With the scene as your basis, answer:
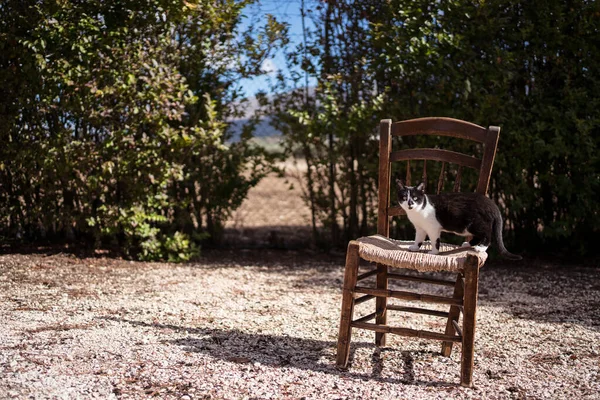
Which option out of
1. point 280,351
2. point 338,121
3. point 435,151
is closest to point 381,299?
point 280,351

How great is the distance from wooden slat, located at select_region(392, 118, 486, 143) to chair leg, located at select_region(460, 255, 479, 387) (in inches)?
27.2

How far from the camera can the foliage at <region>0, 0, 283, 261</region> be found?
17.9 feet

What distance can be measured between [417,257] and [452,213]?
311mm

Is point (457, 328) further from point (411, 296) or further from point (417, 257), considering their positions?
point (417, 257)

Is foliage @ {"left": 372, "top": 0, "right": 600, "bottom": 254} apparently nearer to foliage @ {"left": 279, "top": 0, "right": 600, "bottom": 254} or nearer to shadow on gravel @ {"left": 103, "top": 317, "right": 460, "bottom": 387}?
foliage @ {"left": 279, "top": 0, "right": 600, "bottom": 254}

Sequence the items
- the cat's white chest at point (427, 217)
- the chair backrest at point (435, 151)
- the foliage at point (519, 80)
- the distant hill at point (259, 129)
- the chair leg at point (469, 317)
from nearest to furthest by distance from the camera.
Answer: the chair leg at point (469, 317) < the cat's white chest at point (427, 217) < the chair backrest at point (435, 151) < the foliage at point (519, 80) < the distant hill at point (259, 129)

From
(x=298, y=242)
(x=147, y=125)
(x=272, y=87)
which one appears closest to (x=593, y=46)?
(x=272, y=87)

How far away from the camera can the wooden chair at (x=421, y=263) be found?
3.07 m

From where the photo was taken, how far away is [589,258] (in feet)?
19.9

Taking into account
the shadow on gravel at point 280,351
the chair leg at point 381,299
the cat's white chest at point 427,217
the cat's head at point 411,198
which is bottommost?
the shadow on gravel at point 280,351

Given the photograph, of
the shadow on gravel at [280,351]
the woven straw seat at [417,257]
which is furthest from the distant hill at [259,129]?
the woven straw seat at [417,257]

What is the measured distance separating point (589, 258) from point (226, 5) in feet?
A: 12.8

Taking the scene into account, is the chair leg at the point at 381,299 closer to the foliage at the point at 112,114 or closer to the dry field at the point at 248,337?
the dry field at the point at 248,337

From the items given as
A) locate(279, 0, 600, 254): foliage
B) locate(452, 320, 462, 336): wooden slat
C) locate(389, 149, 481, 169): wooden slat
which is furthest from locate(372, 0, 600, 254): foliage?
locate(452, 320, 462, 336): wooden slat
